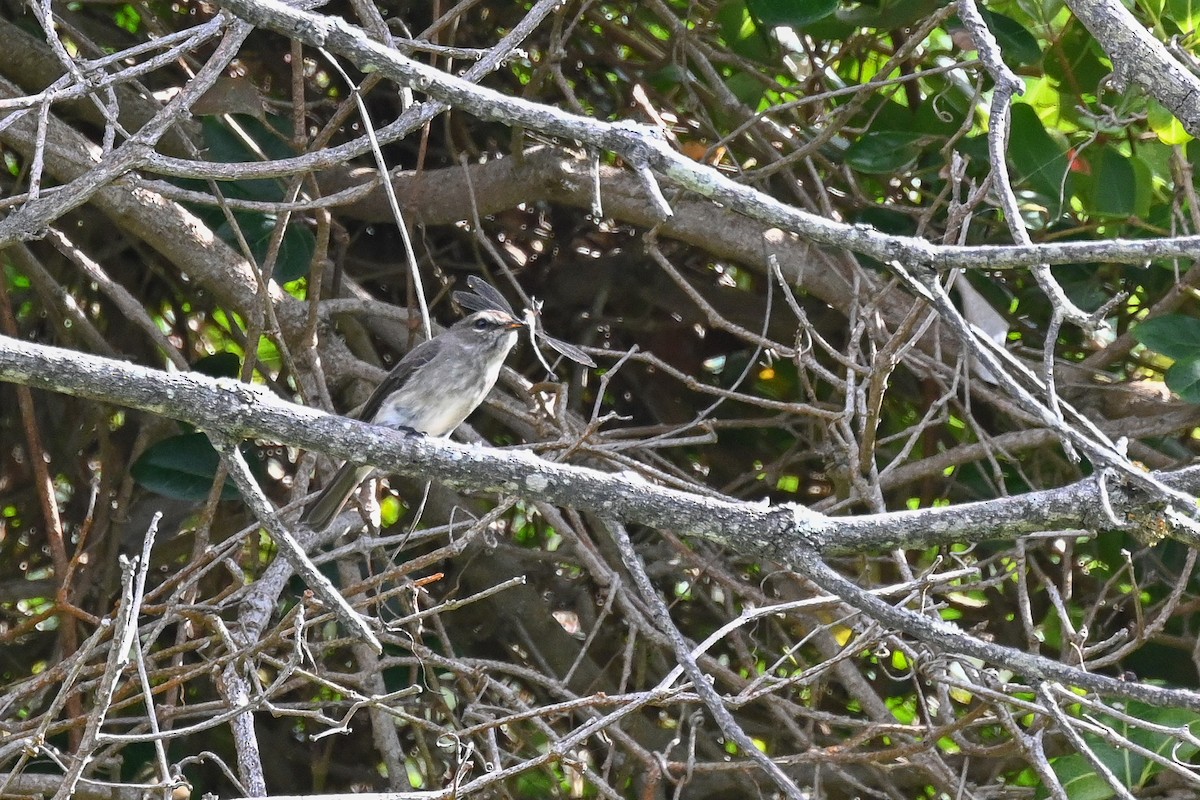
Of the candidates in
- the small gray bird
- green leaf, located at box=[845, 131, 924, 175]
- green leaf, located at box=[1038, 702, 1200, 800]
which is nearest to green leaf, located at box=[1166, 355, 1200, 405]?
green leaf, located at box=[1038, 702, 1200, 800]

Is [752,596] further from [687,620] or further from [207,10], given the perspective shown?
[207,10]

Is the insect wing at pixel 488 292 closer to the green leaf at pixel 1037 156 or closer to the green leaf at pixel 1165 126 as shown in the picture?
the green leaf at pixel 1037 156

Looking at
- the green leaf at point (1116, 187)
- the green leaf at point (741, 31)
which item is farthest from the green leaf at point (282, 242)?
the green leaf at point (1116, 187)

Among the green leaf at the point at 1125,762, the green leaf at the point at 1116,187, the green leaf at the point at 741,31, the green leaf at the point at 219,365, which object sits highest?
the green leaf at the point at 741,31

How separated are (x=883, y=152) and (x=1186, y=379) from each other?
1.09m

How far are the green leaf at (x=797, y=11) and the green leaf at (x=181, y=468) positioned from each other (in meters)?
2.07

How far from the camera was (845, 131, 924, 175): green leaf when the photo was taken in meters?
4.02

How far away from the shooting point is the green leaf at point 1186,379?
366 centimetres

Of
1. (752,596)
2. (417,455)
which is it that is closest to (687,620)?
(752,596)

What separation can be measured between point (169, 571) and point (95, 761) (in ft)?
4.98

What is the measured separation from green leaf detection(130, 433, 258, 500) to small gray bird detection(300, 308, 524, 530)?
0.38 meters

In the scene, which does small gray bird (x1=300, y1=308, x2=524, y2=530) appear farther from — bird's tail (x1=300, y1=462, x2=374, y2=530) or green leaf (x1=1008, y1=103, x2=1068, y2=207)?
green leaf (x1=1008, y1=103, x2=1068, y2=207)

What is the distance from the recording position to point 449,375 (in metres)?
3.90

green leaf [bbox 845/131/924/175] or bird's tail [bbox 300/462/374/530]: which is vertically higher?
green leaf [bbox 845/131/924/175]
